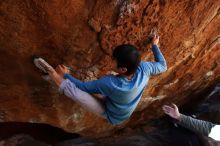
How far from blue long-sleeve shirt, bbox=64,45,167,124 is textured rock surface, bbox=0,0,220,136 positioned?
0.97 feet

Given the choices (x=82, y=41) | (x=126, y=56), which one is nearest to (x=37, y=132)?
(x=82, y=41)

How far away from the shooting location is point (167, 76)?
135 inches

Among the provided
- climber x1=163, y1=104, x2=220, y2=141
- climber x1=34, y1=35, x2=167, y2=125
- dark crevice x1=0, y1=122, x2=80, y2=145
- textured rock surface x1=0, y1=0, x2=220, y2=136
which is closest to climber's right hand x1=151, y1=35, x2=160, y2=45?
textured rock surface x1=0, y1=0, x2=220, y2=136

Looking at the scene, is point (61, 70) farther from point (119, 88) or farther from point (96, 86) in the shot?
point (119, 88)

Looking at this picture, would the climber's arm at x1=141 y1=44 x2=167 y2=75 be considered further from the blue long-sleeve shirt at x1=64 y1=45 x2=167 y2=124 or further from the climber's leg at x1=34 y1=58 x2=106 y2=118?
the climber's leg at x1=34 y1=58 x2=106 y2=118

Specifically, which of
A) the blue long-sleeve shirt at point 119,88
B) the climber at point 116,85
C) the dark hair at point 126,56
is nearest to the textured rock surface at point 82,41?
the climber at point 116,85

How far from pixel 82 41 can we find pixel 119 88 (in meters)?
0.49

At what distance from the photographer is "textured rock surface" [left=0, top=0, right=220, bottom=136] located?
92.7 inches

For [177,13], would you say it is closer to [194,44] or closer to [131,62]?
[194,44]

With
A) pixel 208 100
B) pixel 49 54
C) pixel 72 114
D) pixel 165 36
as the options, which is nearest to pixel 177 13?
pixel 165 36

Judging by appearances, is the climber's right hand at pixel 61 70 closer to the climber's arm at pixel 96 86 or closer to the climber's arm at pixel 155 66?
the climber's arm at pixel 96 86

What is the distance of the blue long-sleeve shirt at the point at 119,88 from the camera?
2.24m

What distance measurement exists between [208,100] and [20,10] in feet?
9.16

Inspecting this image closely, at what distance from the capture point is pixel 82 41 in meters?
2.54
